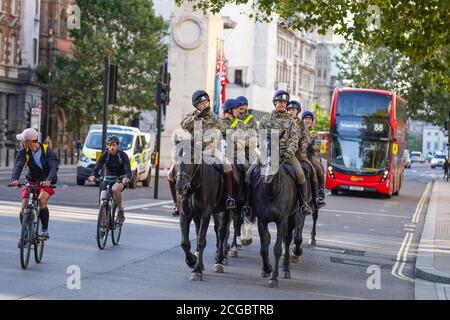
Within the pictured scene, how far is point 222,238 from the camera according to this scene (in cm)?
1362

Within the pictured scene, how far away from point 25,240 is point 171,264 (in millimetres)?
2146

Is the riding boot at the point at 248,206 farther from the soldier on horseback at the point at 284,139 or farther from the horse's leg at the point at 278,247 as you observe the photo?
the horse's leg at the point at 278,247

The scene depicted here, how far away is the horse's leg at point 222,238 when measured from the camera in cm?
1351

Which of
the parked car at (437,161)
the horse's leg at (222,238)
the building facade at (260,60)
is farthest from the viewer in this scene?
the parked car at (437,161)

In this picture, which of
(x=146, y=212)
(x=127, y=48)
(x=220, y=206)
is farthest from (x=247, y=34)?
(x=220, y=206)

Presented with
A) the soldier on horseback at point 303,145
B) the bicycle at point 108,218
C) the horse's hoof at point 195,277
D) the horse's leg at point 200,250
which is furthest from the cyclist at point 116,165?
the horse's hoof at point 195,277

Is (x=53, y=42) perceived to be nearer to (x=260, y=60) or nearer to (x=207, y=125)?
(x=260, y=60)

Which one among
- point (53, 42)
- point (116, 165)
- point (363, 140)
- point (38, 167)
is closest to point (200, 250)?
point (38, 167)

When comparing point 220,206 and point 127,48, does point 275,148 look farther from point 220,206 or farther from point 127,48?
point 127,48

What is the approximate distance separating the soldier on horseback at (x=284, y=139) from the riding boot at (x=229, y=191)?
194mm

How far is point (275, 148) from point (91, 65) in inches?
2263

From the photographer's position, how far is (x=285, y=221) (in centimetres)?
1290

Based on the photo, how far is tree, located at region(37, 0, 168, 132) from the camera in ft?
226

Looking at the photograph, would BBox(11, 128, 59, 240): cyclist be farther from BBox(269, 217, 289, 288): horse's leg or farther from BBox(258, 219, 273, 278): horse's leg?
BBox(269, 217, 289, 288): horse's leg
